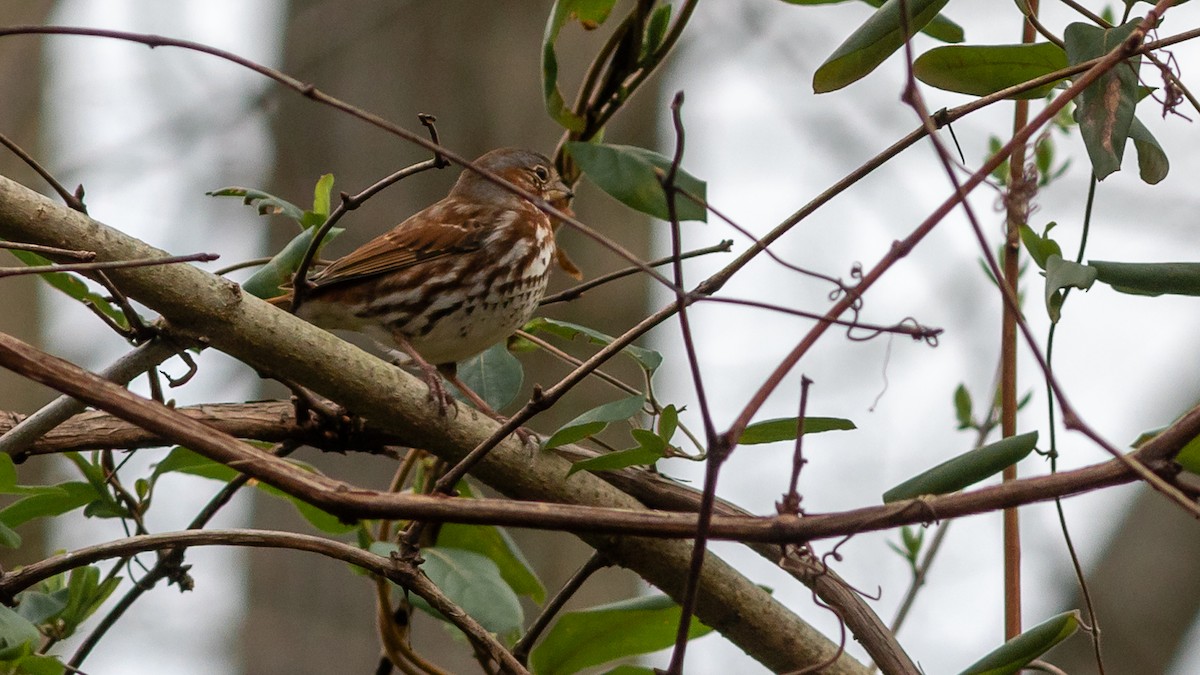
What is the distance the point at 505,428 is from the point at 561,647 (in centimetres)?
73

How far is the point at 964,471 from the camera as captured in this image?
1699 millimetres

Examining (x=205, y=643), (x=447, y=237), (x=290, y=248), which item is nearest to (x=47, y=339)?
(x=205, y=643)

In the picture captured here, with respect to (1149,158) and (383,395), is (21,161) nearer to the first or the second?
(383,395)

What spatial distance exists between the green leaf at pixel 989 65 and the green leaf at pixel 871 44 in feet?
0.29

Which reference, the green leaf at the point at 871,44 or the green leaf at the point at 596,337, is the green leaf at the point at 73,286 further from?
A: the green leaf at the point at 871,44

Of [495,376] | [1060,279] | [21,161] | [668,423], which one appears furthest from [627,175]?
[21,161]

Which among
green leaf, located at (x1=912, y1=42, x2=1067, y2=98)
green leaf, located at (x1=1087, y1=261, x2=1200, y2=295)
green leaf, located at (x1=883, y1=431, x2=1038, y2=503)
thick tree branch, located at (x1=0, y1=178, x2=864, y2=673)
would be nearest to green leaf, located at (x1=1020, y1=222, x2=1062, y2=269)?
green leaf, located at (x1=1087, y1=261, x2=1200, y2=295)

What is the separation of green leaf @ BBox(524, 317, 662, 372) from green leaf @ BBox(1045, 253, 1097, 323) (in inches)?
25.1

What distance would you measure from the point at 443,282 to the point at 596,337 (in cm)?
153

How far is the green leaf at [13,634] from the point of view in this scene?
187cm

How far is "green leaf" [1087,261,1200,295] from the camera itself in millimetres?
1773

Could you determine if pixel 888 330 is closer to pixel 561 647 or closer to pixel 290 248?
pixel 561 647

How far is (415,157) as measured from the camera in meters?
6.06

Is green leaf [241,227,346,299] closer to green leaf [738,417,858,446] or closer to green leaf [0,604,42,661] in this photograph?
green leaf [0,604,42,661]
